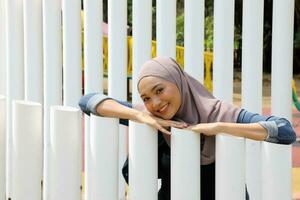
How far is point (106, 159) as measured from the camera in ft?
8.70

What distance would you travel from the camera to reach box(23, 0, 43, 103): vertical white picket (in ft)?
12.7

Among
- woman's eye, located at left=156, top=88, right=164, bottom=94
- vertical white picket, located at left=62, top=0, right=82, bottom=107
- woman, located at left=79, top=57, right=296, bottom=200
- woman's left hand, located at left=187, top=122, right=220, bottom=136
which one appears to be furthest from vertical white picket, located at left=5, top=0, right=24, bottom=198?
woman's left hand, located at left=187, top=122, right=220, bottom=136

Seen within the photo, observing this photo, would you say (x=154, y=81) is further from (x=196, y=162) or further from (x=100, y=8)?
(x=100, y=8)

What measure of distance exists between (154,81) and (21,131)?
0.86 metres

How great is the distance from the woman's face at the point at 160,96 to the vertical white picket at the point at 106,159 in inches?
8.2

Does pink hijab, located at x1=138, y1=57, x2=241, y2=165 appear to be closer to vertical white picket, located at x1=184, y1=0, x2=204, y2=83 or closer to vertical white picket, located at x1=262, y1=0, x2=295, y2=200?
vertical white picket, located at x1=184, y1=0, x2=204, y2=83

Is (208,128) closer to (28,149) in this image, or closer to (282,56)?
(28,149)

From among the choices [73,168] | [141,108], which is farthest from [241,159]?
[73,168]

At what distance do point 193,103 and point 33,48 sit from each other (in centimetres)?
163

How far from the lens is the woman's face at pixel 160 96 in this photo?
2.46 m

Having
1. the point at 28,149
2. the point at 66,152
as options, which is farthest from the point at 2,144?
the point at 66,152

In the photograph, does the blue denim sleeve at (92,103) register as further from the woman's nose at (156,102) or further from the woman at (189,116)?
the woman's nose at (156,102)

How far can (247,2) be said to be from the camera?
3811mm

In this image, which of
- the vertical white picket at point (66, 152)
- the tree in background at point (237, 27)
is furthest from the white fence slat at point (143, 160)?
the tree in background at point (237, 27)
